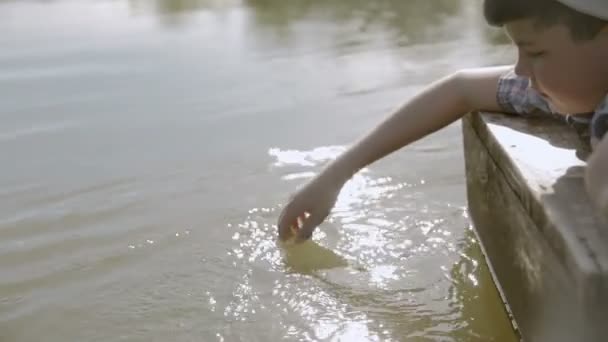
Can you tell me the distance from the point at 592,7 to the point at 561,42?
0.09 metres

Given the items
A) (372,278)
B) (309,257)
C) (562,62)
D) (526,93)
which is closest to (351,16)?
(309,257)

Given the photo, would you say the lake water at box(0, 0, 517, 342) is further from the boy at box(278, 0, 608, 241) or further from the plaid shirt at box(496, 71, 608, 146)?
the plaid shirt at box(496, 71, 608, 146)

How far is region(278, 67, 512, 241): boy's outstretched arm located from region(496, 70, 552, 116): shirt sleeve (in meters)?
0.02

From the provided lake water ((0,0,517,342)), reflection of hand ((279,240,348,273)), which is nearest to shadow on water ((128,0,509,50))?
lake water ((0,0,517,342))

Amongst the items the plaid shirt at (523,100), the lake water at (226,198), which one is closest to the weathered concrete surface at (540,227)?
the plaid shirt at (523,100)

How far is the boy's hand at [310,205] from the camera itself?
1.64 meters

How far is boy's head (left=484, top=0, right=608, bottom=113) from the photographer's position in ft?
3.76

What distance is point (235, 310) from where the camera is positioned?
1645mm

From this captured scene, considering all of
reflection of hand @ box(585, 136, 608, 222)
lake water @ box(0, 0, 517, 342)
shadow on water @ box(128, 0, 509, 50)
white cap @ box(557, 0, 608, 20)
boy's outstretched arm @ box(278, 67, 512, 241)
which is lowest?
shadow on water @ box(128, 0, 509, 50)

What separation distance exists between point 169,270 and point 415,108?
2.15 feet

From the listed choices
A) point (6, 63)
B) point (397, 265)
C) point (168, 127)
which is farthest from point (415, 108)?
point (6, 63)

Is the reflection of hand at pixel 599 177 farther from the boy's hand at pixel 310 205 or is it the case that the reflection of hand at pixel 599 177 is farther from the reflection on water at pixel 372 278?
the boy's hand at pixel 310 205

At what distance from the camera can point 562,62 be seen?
3.92ft

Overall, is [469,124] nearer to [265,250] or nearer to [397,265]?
[397,265]
